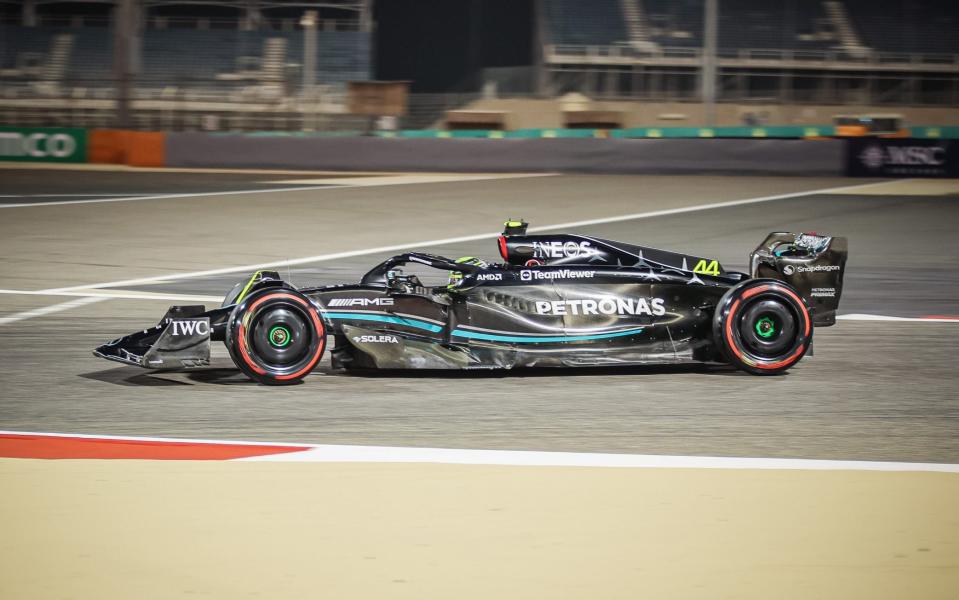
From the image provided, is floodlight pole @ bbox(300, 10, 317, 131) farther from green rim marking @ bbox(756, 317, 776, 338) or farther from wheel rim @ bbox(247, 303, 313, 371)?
green rim marking @ bbox(756, 317, 776, 338)

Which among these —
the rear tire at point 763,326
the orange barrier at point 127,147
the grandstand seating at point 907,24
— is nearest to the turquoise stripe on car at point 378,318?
the rear tire at point 763,326

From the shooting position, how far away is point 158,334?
26.1ft

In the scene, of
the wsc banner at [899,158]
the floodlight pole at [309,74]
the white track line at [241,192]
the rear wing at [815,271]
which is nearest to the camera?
the rear wing at [815,271]

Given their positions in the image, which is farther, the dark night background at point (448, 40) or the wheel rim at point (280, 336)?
the dark night background at point (448, 40)

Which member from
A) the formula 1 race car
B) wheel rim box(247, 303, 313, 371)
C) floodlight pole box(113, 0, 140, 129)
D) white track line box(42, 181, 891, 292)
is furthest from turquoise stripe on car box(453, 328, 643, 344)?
floodlight pole box(113, 0, 140, 129)

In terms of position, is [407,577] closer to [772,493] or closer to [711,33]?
[772,493]

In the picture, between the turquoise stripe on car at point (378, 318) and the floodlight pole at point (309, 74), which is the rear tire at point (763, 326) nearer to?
the turquoise stripe on car at point (378, 318)

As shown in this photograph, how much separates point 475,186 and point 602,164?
3713 millimetres

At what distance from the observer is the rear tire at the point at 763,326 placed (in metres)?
8.26

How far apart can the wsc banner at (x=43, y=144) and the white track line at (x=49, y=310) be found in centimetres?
1847

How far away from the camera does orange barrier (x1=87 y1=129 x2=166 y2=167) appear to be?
28609mm

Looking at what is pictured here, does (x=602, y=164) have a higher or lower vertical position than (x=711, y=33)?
lower

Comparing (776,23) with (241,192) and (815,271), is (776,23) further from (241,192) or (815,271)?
(815,271)

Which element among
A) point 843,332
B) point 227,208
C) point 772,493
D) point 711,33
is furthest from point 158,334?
point 711,33
